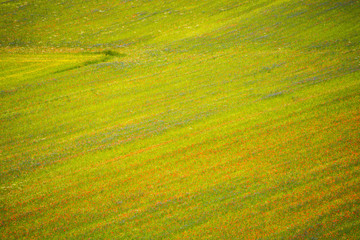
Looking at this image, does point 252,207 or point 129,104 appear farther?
point 129,104

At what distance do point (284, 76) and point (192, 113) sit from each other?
976cm

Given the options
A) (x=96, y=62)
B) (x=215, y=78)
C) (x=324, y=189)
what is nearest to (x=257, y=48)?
(x=215, y=78)

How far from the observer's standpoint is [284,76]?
31391mm

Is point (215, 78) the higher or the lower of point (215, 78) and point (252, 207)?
the lower

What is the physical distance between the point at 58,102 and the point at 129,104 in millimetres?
8689

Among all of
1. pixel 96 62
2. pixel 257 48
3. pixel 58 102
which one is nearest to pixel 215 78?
pixel 257 48

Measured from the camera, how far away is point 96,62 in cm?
4944

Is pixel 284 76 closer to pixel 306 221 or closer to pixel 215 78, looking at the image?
pixel 215 78

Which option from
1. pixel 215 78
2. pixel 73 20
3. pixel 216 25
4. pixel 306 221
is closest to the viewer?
pixel 306 221

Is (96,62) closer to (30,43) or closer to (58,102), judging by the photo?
(58,102)

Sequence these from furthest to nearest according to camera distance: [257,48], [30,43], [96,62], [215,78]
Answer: [30,43] → [96,62] → [257,48] → [215,78]

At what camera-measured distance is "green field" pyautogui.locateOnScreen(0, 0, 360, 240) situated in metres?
15.3

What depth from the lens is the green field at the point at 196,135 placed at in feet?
50.2

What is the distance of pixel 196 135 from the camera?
23797 mm
